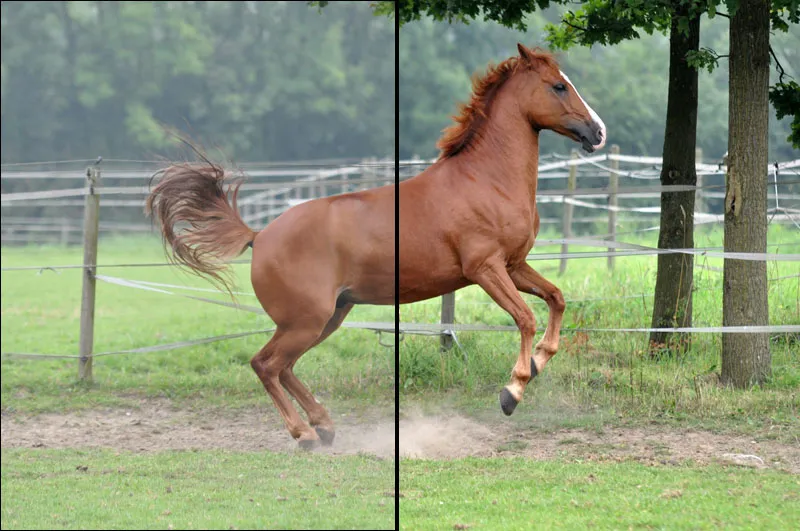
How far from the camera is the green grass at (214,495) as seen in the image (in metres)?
2.21

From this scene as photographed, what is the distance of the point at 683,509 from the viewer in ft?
12.4

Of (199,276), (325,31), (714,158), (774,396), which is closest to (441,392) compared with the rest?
(774,396)

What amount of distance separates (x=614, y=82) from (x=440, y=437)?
9.91 meters

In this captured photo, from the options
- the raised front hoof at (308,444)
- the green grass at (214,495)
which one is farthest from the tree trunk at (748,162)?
the green grass at (214,495)

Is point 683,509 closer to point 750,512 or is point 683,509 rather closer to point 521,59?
point 750,512

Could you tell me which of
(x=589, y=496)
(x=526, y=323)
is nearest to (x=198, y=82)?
(x=526, y=323)

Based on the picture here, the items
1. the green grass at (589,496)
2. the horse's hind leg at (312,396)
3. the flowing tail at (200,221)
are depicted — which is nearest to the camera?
the flowing tail at (200,221)

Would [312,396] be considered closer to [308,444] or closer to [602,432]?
[308,444]

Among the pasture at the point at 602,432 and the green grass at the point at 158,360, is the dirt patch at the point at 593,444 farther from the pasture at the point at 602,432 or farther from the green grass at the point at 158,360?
the green grass at the point at 158,360

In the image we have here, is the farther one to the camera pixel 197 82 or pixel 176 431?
pixel 176 431

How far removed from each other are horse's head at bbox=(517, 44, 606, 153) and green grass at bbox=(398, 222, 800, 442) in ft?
7.33

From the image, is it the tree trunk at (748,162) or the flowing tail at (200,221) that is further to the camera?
the tree trunk at (748,162)

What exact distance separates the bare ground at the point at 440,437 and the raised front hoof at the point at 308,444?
64 centimetres

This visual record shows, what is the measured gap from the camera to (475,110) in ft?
13.6
